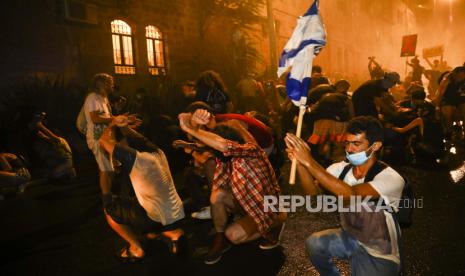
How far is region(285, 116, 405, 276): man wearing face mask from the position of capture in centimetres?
236

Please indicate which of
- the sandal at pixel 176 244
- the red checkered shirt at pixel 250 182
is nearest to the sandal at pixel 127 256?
the sandal at pixel 176 244

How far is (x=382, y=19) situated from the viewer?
41.6 m

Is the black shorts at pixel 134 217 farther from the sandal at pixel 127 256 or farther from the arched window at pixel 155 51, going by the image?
the arched window at pixel 155 51

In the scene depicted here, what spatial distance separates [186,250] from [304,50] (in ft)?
7.81

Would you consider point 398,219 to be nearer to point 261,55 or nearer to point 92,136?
point 92,136

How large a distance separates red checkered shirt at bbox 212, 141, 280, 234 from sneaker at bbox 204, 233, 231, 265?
42 cm

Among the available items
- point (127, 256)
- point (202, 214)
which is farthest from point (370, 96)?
point (127, 256)

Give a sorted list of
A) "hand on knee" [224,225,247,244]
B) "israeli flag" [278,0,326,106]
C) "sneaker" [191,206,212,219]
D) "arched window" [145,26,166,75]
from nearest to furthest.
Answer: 1. "israeli flag" [278,0,326,106]
2. "hand on knee" [224,225,247,244]
3. "sneaker" [191,206,212,219]
4. "arched window" [145,26,166,75]

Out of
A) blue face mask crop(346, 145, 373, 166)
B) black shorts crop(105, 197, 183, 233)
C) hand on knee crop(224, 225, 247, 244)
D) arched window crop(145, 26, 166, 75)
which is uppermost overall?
arched window crop(145, 26, 166, 75)

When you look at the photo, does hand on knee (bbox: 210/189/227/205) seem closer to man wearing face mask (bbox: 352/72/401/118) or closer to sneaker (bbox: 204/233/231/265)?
sneaker (bbox: 204/233/231/265)

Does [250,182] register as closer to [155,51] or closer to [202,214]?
[202,214]

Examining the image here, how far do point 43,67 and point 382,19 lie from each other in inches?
1576

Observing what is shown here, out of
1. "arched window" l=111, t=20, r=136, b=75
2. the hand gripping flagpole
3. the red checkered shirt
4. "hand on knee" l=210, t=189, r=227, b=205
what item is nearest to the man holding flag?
the hand gripping flagpole

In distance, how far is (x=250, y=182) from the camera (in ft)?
12.1
